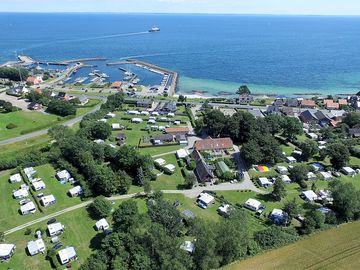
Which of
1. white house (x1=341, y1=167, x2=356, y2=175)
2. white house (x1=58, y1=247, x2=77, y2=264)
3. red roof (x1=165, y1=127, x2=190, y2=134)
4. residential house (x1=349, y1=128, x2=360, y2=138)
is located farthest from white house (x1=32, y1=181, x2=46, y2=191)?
residential house (x1=349, y1=128, x2=360, y2=138)

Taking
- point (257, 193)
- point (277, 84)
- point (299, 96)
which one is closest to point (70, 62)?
point (277, 84)

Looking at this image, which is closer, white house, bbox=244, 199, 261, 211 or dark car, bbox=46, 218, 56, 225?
dark car, bbox=46, 218, 56, 225

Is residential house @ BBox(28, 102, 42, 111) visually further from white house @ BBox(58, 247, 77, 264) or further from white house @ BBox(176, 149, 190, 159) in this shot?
white house @ BBox(58, 247, 77, 264)

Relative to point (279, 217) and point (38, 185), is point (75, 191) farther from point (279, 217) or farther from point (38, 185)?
point (279, 217)

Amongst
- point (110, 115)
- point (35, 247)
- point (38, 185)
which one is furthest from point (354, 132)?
point (35, 247)

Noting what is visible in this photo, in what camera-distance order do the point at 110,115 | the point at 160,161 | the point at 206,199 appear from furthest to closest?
the point at 110,115, the point at 160,161, the point at 206,199

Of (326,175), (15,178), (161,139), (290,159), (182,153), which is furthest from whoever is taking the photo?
(161,139)

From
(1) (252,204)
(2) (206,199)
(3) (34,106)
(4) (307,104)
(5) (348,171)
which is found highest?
(4) (307,104)

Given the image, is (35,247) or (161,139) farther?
(161,139)
